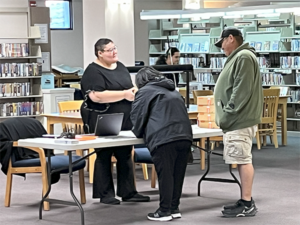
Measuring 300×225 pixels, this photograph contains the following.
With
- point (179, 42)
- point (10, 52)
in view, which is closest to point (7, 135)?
point (10, 52)

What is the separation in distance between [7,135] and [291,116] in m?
7.37

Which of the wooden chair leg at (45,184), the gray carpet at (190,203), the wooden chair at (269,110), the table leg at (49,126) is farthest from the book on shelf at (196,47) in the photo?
the wooden chair leg at (45,184)

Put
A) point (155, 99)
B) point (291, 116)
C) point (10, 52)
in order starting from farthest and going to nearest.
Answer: point (291, 116) → point (10, 52) → point (155, 99)

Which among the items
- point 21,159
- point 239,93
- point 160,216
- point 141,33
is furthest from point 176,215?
point 141,33

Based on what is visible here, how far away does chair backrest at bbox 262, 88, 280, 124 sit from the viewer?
10.3 m

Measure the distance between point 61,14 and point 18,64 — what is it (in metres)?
6.37

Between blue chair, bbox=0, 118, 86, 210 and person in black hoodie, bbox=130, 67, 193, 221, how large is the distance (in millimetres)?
906

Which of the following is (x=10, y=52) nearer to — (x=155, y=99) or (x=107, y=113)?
(x=107, y=113)

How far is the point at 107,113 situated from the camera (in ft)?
21.1

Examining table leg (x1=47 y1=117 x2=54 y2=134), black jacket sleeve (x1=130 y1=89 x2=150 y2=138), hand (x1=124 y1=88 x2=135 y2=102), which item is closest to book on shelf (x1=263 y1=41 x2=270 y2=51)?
table leg (x1=47 y1=117 x2=54 y2=134)

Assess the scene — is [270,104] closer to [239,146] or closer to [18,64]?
[18,64]

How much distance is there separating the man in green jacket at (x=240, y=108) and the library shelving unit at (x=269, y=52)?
672 cm

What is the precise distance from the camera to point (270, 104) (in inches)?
406

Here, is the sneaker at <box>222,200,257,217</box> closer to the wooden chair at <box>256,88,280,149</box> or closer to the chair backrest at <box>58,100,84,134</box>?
the chair backrest at <box>58,100,84,134</box>
